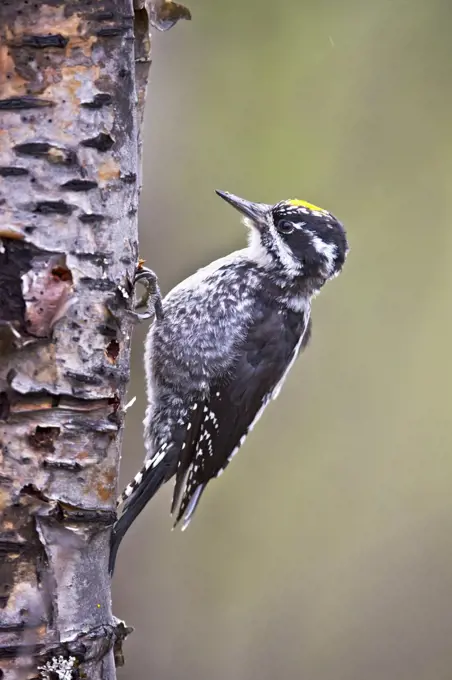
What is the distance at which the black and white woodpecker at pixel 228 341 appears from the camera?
10.4ft

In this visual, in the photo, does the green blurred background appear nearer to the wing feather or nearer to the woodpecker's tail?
the wing feather

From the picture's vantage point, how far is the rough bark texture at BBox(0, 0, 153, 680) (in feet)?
6.21

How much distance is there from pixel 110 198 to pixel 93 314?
249mm

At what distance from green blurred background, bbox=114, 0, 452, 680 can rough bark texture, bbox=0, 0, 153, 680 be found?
2917 mm

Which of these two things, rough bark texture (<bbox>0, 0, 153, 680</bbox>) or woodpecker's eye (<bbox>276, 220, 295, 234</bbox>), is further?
woodpecker's eye (<bbox>276, 220, 295, 234</bbox>)

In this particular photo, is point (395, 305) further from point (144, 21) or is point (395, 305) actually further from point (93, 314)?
point (93, 314)

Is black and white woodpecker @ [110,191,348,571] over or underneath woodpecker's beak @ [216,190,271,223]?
underneath

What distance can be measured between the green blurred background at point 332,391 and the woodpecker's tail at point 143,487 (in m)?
1.94

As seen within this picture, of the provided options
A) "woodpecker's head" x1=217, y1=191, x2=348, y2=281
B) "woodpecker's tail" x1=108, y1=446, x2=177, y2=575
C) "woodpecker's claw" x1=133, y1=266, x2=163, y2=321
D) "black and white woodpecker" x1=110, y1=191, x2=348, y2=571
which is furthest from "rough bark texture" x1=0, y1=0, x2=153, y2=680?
"woodpecker's head" x1=217, y1=191, x2=348, y2=281

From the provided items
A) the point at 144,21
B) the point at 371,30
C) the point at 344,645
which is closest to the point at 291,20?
the point at 371,30

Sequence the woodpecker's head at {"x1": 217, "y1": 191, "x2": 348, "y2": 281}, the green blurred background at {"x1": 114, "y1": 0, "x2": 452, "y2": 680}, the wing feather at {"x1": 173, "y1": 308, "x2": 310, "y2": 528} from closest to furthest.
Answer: the wing feather at {"x1": 173, "y1": 308, "x2": 310, "y2": 528} → the woodpecker's head at {"x1": 217, "y1": 191, "x2": 348, "y2": 281} → the green blurred background at {"x1": 114, "y1": 0, "x2": 452, "y2": 680}

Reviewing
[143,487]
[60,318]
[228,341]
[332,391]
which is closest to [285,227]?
[228,341]

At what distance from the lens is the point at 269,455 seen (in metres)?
5.26

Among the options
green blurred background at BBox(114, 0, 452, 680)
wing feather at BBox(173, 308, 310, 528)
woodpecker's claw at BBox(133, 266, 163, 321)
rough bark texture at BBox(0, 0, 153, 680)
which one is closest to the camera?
rough bark texture at BBox(0, 0, 153, 680)
